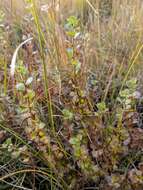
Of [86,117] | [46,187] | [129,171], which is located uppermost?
[86,117]

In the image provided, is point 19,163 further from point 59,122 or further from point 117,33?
point 117,33

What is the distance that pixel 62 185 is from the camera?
1.25m

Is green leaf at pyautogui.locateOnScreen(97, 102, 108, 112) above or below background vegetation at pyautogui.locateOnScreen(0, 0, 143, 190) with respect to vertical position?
above

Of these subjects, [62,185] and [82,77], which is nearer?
[62,185]

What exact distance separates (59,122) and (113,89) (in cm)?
29

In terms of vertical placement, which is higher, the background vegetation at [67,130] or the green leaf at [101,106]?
the green leaf at [101,106]

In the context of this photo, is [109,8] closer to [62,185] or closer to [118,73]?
[118,73]

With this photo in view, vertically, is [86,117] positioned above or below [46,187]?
above

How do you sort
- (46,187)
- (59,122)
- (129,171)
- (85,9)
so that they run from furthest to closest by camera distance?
(85,9), (59,122), (46,187), (129,171)

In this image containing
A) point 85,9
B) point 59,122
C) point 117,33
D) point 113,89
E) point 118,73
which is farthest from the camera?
point 85,9

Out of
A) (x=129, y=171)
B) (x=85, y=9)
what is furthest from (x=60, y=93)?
(x=85, y=9)

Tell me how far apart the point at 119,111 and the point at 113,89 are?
33 cm

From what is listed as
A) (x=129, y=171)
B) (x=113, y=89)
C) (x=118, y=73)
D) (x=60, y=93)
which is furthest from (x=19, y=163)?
(x=118, y=73)

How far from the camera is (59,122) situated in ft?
4.66
